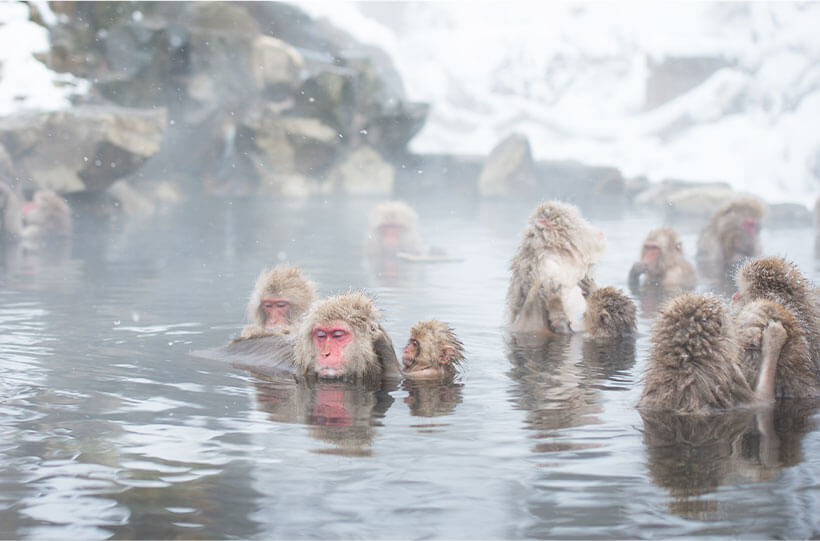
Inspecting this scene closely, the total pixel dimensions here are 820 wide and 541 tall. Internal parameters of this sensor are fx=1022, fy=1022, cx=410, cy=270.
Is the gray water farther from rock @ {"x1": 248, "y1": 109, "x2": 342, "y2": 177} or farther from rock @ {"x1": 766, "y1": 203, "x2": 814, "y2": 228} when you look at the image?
rock @ {"x1": 248, "y1": 109, "x2": 342, "y2": 177}

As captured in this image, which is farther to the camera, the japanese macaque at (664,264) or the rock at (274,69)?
the rock at (274,69)

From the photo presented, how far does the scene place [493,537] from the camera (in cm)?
298

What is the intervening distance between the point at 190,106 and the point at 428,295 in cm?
1694

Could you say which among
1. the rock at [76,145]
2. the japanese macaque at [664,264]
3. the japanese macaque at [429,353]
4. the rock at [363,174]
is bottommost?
the japanese macaque at [429,353]

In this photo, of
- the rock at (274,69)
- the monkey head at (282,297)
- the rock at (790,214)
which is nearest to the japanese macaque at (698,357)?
the monkey head at (282,297)

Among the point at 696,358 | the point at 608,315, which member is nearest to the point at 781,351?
the point at 696,358

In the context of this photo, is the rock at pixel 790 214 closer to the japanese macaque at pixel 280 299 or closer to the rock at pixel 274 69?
the rock at pixel 274 69

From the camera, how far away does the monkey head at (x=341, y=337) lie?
4910mm

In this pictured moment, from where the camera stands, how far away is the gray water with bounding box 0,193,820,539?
3.10 m

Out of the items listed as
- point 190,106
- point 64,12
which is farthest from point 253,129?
point 64,12

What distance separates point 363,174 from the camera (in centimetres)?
2536

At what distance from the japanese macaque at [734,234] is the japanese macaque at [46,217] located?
26.0ft

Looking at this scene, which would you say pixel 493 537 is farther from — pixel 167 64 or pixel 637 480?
pixel 167 64

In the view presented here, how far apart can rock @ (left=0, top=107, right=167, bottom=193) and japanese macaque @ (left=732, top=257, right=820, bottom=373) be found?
42.0 ft
